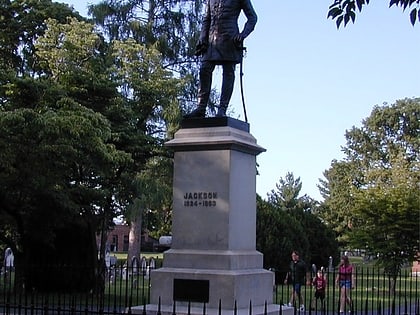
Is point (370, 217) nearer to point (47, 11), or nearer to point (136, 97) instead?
point (136, 97)

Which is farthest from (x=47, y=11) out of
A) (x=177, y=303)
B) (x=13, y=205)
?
(x=177, y=303)

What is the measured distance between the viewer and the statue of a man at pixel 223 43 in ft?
33.7

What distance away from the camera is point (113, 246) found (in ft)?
324

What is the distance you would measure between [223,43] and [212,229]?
9.52 ft

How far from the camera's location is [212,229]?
9453 mm

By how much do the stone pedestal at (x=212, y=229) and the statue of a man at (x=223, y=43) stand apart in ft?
2.07

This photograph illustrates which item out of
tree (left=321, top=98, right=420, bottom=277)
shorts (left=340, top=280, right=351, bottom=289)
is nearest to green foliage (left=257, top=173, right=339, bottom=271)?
tree (left=321, top=98, right=420, bottom=277)

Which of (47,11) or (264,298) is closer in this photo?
(264,298)

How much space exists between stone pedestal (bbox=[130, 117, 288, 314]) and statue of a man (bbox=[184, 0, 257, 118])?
0.63 metres

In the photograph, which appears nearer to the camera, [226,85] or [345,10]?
[345,10]

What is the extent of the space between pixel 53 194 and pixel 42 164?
1636mm

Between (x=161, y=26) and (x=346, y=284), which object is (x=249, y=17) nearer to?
(x=346, y=284)

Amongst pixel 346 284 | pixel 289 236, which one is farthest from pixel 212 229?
pixel 289 236

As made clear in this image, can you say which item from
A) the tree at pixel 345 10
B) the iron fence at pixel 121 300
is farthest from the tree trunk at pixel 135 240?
the tree at pixel 345 10
